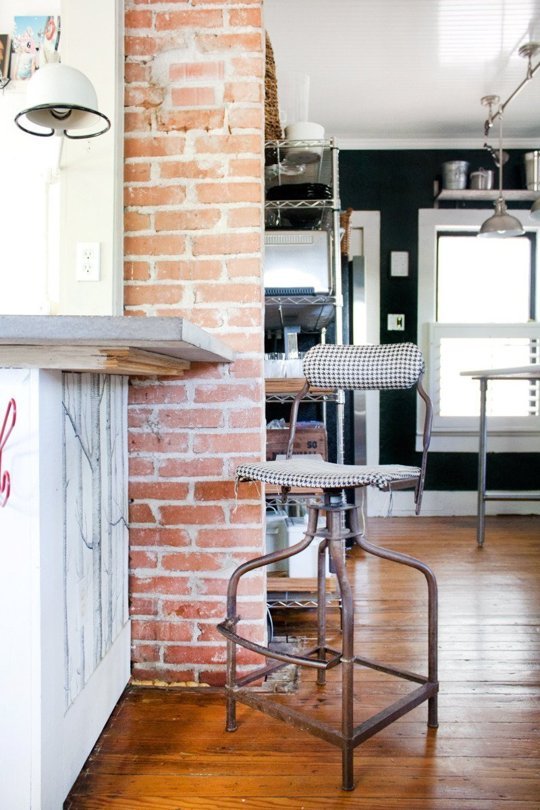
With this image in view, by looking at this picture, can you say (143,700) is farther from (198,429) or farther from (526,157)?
(526,157)

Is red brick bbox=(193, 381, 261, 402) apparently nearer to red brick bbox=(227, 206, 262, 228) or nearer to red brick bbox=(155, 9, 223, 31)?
red brick bbox=(227, 206, 262, 228)

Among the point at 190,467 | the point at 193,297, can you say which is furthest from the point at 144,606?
the point at 193,297

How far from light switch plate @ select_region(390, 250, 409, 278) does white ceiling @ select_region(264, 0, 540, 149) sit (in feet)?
2.50

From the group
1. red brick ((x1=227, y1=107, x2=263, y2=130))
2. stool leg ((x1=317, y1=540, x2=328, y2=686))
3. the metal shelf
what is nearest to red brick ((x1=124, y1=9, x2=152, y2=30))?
red brick ((x1=227, y1=107, x2=263, y2=130))

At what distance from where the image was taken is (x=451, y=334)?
174 inches

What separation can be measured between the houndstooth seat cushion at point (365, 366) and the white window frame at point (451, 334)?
2.77 metres

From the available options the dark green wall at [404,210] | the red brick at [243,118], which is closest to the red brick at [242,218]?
Result: the red brick at [243,118]

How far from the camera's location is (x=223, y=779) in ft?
4.45

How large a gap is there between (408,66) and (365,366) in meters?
2.51

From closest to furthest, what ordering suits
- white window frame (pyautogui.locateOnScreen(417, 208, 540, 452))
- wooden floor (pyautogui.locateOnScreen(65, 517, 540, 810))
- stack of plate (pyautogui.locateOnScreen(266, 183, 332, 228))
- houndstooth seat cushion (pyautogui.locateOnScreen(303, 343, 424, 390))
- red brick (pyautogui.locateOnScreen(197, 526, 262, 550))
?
wooden floor (pyautogui.locateOnScreen(65, 517, 540, 810)) → houndstooth seat cushion (pyautogui.locateOnScreen(303, 343, 424, 390)) → red brick (pyautogui.locateOnScreen(197, 526, 262, 550)) → stack of plate (pyautogui.locateOnScreen(266, 183, 332, 228)) → white window frame (pyautogui.locateOnScreen(417, 208, 540, 452))

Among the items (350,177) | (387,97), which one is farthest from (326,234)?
(350,177)

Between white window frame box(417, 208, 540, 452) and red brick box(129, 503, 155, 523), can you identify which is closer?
red brick box(129, 503, 155, 523)

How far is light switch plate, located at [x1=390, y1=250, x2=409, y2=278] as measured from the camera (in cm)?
441

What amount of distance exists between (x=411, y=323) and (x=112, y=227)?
3068 millimetres
